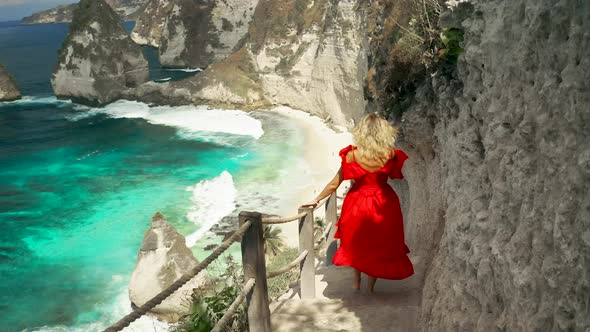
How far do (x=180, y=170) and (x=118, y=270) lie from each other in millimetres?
11990

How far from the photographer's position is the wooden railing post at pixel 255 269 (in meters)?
3.82

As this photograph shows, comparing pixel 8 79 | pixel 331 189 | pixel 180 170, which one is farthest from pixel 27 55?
pixel 331 189

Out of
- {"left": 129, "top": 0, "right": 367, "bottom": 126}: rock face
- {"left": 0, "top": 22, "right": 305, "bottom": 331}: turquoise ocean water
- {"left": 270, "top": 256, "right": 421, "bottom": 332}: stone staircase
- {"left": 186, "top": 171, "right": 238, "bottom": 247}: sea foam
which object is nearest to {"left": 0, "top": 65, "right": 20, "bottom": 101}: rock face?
{"left": 0, "top": 22, "right": 305, "bottom": 331}: turquoise ocean water

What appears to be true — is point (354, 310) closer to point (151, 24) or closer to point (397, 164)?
point (397, 164)

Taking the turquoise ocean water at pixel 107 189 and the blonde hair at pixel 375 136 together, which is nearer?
the blonde hair at pixel 375 136

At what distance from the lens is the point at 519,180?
113 inches

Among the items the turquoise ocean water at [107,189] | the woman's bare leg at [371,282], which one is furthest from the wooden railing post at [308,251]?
the turquoise ocean water at [107,189]

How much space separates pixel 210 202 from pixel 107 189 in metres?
7.81

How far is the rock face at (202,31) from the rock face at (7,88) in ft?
77.1

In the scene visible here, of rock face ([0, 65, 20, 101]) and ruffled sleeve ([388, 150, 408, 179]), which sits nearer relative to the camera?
ruffled sleeve ([388, 150, 408, 179])

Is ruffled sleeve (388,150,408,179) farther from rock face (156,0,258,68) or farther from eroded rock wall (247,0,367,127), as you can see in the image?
rock face (156,0,258,68)

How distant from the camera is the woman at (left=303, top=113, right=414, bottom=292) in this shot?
4.83 metres

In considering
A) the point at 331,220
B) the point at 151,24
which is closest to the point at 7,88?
the point at 151,24

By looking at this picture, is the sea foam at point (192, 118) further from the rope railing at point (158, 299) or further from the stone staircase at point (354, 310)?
the rope railing at point (158, 299)
